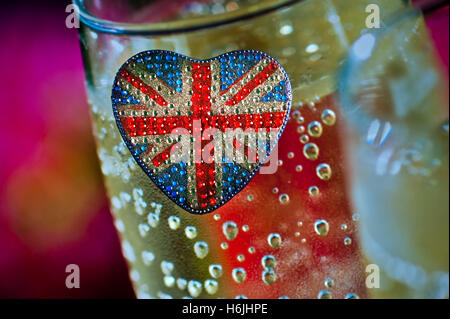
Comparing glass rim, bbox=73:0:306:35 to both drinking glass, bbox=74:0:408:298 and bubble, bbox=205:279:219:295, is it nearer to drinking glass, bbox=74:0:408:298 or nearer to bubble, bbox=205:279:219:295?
drinking glass, bbox=74:0:408:298

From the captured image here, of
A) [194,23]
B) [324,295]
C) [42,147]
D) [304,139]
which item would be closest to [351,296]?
[324,295]

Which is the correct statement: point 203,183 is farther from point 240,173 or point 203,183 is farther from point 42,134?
point 42,134

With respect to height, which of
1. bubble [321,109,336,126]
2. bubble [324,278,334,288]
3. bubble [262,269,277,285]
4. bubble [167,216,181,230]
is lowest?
bubble [324,278,334,288]

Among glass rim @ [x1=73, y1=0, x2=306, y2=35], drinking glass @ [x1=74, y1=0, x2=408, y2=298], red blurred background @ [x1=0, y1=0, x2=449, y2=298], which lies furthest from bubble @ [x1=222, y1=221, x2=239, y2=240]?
red blurred background @ [x1=0, y1=0, x2=449, y2=298]

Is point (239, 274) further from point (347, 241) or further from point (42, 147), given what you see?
point (42, 147)

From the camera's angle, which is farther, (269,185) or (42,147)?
(42,147)

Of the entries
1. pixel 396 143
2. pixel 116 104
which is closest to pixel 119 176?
pixel 116 104
